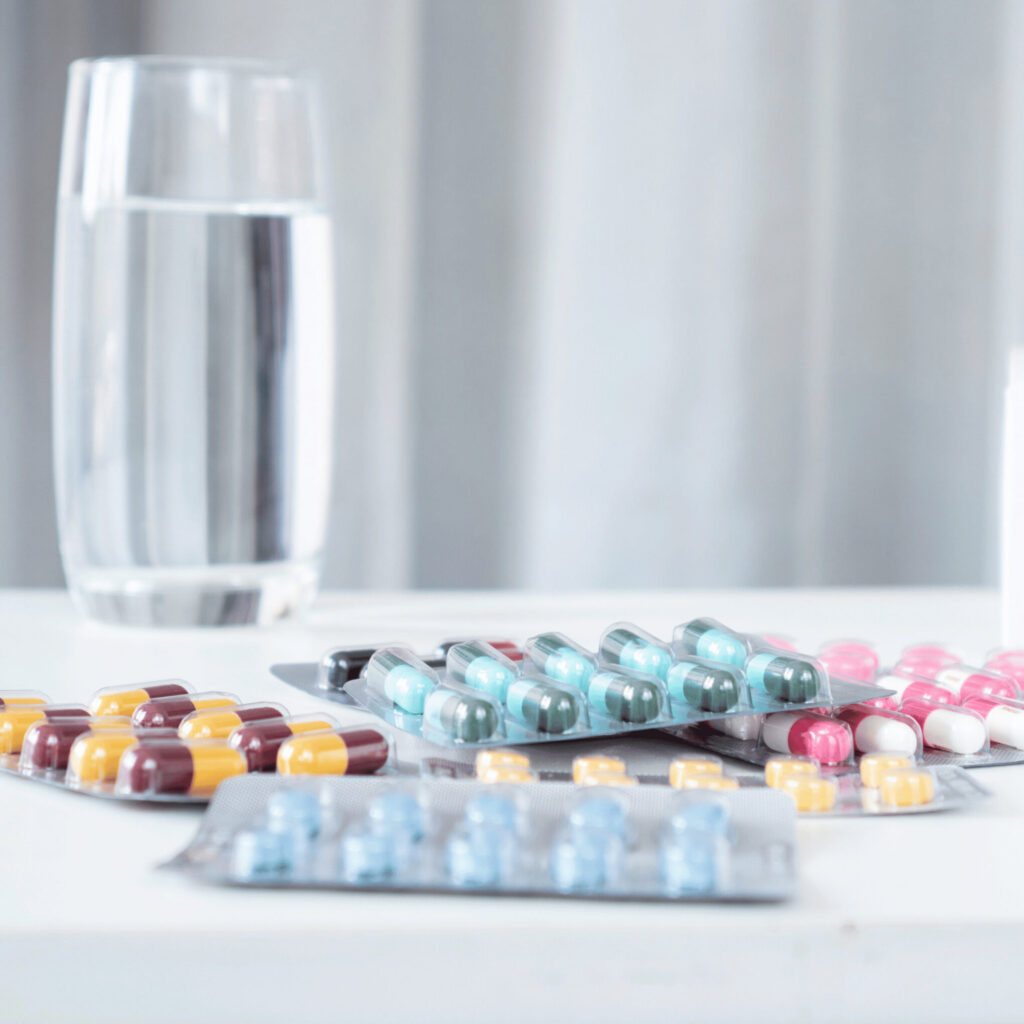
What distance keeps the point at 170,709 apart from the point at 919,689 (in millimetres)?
236

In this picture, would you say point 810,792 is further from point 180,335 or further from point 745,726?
point 180,335

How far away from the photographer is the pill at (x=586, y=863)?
287 millimetres

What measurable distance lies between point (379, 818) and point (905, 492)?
1.00 metres

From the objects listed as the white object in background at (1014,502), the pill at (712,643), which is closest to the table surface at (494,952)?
the pill at (712,643)

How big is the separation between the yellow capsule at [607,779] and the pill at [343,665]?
17 cm

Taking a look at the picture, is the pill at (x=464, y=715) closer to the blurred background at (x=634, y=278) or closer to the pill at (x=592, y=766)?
the pill at (x=592, y=766)

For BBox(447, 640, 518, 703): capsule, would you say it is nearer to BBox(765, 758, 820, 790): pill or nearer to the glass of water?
BBox(765, 758, 820, 790): pill

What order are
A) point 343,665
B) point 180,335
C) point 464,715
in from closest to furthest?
1. point 464,715
2. point 343,665
3. point 180,335

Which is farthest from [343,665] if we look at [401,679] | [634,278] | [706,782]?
[634,278]

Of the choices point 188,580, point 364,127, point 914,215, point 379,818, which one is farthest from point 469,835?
point 914,215

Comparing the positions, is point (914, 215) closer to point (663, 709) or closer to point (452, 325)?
point (452, 325)

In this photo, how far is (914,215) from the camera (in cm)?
121

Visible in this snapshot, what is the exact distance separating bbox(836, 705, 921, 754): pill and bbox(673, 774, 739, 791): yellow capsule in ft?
0.22

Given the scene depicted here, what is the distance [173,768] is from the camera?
0.35 meters
